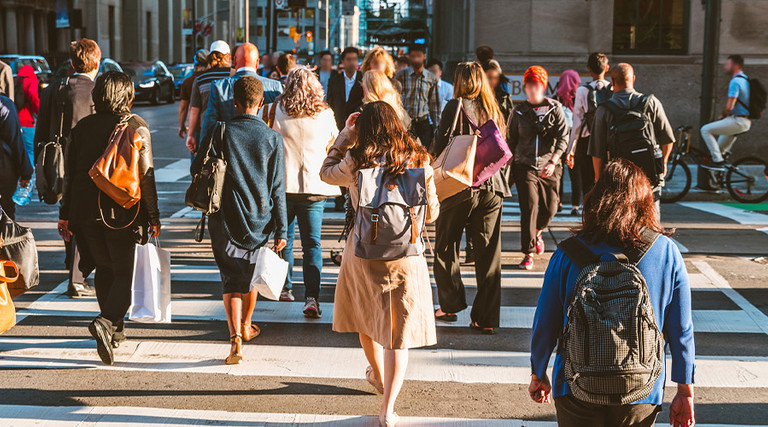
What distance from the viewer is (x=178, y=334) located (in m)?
6.81

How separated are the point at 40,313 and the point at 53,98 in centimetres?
172

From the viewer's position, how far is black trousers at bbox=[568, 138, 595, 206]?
36.3 ft

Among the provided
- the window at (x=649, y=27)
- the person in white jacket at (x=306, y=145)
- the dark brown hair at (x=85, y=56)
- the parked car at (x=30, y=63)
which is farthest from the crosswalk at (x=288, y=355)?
the parked car at (x=30, y=63)

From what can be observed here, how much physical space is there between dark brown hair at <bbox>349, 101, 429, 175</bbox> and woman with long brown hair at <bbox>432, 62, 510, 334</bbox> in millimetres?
1743

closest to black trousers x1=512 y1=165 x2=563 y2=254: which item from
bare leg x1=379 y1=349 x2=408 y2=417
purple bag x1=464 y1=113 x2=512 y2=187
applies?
purple bag x1=464 y1=113 x2=512 y2=187

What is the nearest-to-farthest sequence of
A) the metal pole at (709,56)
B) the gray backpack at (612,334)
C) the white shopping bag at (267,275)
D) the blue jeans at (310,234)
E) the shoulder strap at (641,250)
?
the gray backpack at (612,334) < the shoulder strap at (641,250) < the white shopping bag at (267,275) < the blue jeans at (310,234) < the metal pole at (709,56)

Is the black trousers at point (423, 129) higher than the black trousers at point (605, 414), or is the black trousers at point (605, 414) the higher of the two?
the black trousers at point (423, 129)

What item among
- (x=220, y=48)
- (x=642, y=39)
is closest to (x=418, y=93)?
(x=220, y=48)

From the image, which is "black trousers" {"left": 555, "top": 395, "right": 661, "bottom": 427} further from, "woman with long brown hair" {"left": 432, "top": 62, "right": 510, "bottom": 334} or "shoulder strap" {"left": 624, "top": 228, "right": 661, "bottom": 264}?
"woman with long brown hair" {"left": 432, "top": 62, "right": 510, "bottom": 334}

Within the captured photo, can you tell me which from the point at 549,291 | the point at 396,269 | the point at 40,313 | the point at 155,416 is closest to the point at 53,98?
the point at 40,313

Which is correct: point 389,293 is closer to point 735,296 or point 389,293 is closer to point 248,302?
point 248,302

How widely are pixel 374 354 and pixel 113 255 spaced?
1947 millimetres

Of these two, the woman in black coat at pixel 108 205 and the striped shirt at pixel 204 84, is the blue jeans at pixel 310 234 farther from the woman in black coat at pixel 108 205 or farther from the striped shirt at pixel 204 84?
the striped shirt at pixel 204 84

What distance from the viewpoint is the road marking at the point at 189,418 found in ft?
16.5
